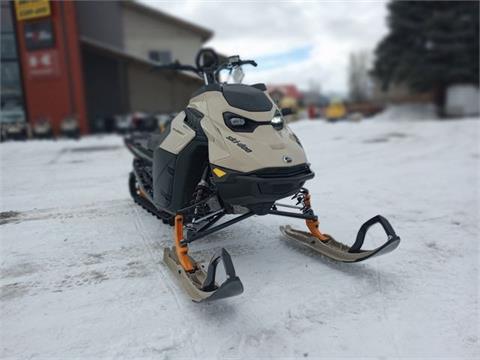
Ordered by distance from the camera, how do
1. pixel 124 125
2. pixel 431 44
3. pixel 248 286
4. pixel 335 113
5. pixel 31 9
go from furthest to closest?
pixel 335 113
pixel 431 44
pixel 124 125
pixel 31 9
pixel 248 286

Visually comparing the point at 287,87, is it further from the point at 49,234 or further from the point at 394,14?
the point at 49,234

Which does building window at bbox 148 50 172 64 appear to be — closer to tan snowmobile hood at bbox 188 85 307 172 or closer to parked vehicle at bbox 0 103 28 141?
parked vehicle at bbox 0 103 28 141

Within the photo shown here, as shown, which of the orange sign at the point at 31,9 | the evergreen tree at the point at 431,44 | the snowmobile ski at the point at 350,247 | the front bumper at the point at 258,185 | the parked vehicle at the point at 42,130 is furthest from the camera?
Result: the evergreen tree at the point at 431,44

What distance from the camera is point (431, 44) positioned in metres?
19.5

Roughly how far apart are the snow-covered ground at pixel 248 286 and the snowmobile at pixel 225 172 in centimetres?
19

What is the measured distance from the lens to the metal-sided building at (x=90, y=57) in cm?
1359

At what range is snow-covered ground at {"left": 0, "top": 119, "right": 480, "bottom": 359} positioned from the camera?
6.71 ft

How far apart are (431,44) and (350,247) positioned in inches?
783

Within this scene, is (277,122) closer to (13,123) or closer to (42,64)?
(13,123)

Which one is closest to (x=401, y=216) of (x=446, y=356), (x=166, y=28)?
(x=446, y=356)

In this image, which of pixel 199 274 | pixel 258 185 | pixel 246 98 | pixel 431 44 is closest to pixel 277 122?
pixel 246 98

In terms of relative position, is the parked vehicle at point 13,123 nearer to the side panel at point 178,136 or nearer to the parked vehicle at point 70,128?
the parked vehicle at point 70,128

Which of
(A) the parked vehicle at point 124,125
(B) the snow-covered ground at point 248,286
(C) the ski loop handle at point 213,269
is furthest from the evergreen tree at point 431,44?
(C) the ski loop handle at point 213,269

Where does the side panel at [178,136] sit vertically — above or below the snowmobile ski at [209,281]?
above
